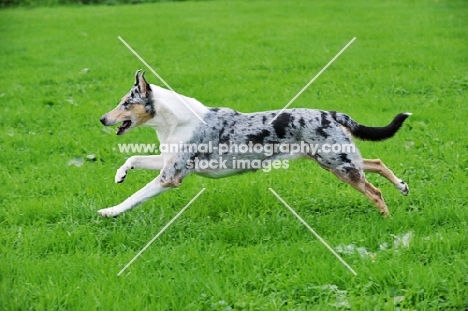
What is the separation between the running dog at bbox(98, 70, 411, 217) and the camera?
18.9 feet

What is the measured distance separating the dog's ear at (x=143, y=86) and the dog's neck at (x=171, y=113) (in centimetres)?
7

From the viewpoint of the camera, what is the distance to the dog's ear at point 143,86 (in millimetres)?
5664

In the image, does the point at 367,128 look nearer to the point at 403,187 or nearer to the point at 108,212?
the point at 403,187

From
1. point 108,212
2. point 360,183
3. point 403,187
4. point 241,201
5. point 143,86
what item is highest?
point 143,86

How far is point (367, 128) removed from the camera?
19.7 ft

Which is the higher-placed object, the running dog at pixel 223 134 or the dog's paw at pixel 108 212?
the running dog at pixel 223 134

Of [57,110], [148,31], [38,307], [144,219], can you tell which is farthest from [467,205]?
[148,31]

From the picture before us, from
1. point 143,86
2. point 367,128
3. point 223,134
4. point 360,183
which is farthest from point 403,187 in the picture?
point 143,86

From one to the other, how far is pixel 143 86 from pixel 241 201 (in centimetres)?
150

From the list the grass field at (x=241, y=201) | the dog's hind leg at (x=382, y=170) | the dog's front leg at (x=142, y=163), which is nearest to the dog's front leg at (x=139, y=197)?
the grass field at (x=241, y=201)

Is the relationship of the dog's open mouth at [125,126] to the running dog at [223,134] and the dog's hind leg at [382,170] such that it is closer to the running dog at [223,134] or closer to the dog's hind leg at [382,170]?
the running dog at [223,134]

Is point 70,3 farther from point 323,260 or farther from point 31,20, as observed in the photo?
point 323,260

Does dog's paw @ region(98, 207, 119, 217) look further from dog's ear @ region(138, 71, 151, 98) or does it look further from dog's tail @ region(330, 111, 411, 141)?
dog's tail @ region(330, 111, 411, 141)

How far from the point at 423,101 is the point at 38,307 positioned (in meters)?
7.20
